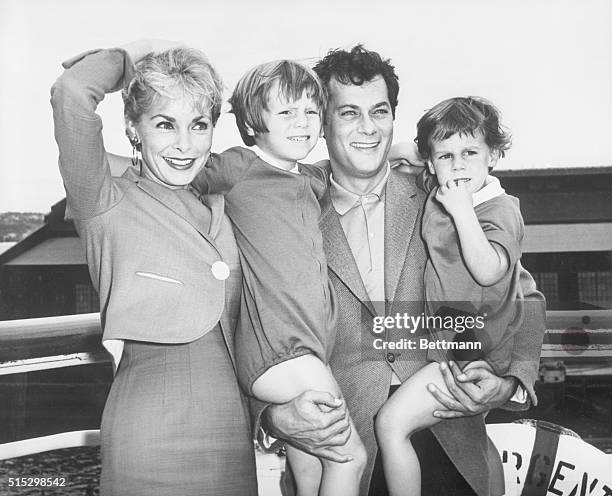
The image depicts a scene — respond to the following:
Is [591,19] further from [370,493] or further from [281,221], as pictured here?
[370,493]

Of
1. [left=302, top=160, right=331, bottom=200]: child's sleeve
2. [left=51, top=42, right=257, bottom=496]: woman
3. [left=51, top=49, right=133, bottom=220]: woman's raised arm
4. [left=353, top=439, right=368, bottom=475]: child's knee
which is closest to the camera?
[left=51, top=49, right=133, bottom=220]: woman's raised arm

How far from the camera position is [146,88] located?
2408mm

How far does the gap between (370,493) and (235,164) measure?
125 cm

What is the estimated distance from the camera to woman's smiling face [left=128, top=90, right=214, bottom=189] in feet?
7.90

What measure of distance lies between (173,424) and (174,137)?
98cm

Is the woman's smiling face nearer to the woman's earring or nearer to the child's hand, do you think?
the woman's earring

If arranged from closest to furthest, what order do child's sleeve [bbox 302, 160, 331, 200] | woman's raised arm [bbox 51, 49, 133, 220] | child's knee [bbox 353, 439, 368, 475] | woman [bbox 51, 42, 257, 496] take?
woman's raised arm [bbox 51, 49, 133, 220], woman [bbox 51, 42, 257, 496], child's knee [bbox 353, 439, 368, 475], child's sleeve [bbox 302, 160, 331, 200]

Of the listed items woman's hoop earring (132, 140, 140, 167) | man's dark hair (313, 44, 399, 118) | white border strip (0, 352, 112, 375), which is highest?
man's dark hair (313, 44, 399, 118)

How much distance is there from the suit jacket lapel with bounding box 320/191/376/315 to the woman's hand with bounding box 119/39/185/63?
2.61 feet

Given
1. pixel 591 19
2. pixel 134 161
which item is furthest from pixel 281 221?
pixel 591 19

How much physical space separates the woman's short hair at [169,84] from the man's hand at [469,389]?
1244mm

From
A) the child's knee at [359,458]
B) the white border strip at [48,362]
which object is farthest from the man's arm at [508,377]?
the white border strip at [48,362]

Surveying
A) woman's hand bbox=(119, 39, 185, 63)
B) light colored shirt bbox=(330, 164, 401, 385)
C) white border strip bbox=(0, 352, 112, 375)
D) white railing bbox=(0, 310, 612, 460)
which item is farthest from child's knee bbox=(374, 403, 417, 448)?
woman's hand bbox=(119, 39, 185, 63)

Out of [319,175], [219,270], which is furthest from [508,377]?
[219,270]
